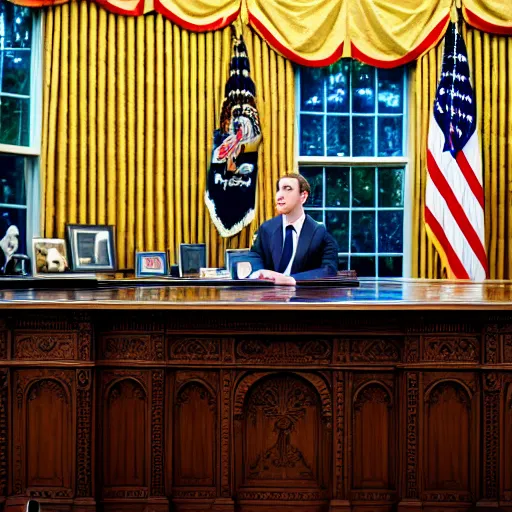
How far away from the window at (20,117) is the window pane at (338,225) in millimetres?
2211

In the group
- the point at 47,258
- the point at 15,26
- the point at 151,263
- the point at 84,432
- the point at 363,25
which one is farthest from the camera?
the point at 363,25

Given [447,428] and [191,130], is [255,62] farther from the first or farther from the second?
[447,428]

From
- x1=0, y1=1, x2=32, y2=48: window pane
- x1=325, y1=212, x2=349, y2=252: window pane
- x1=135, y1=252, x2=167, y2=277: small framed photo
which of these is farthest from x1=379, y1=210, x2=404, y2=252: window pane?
x1=0, y1=1, x2=32, y2=48: window pane

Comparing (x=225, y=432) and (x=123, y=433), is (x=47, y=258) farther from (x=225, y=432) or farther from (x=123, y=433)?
(x=225, y=432)

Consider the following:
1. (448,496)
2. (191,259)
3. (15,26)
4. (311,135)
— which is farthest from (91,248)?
(448,496)

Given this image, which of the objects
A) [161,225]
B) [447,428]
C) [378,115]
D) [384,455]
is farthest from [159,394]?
[378,115]

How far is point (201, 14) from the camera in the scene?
18.9 feet

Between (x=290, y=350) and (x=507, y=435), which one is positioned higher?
(x=290, y=350)

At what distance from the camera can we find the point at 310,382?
2.68 m

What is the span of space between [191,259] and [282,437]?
3.13 meters

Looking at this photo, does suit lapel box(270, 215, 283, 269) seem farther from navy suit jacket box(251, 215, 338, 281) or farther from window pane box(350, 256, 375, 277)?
window pane box(350, 256, 375, 277)

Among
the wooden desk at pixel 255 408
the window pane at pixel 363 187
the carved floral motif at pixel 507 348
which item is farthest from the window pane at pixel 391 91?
the carved floral motif at pixel 507 348

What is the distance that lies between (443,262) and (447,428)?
3.34 m

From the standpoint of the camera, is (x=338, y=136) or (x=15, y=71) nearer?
(x=15, y=71)
